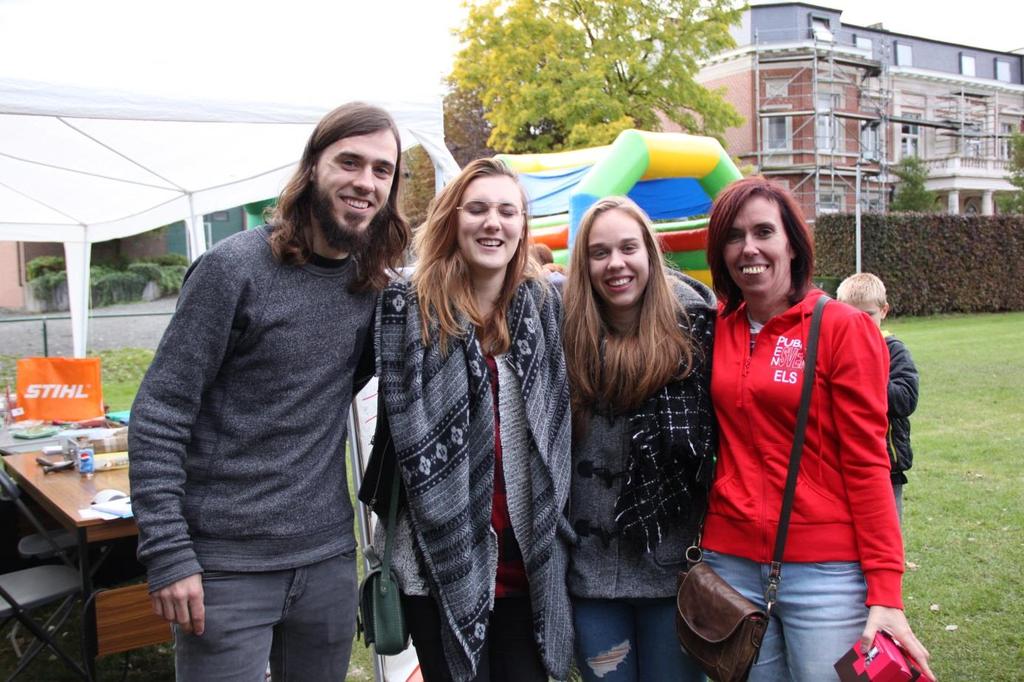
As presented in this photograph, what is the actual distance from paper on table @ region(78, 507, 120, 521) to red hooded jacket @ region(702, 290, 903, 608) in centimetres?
235

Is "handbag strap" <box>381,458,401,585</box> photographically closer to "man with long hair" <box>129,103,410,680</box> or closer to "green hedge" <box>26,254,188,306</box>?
"man with long hair" <box>129,103,410,680</box>

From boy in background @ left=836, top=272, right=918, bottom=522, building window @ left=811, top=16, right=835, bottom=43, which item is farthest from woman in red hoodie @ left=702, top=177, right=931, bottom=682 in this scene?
building window @ left=811, top=16, right=835, bottom=43

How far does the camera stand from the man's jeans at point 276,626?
6.08ft

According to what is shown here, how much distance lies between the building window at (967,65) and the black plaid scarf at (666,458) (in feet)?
167

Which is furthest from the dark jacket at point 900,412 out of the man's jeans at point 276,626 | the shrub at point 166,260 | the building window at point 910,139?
the building window at point 910,139

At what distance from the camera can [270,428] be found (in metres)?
1.87

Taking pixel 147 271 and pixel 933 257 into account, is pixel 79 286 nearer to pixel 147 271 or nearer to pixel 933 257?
pixel 147 271

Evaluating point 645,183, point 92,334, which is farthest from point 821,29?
point 92,334

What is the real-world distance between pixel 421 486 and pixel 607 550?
1.72ft

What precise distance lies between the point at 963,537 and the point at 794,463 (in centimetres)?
A: 409

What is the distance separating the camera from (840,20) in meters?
37.9

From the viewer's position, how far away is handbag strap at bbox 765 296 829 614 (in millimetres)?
1829

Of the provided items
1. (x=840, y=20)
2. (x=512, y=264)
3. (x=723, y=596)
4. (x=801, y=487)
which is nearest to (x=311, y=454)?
(x=512, y=264)

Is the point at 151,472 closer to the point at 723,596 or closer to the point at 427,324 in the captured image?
the point at 427,324
